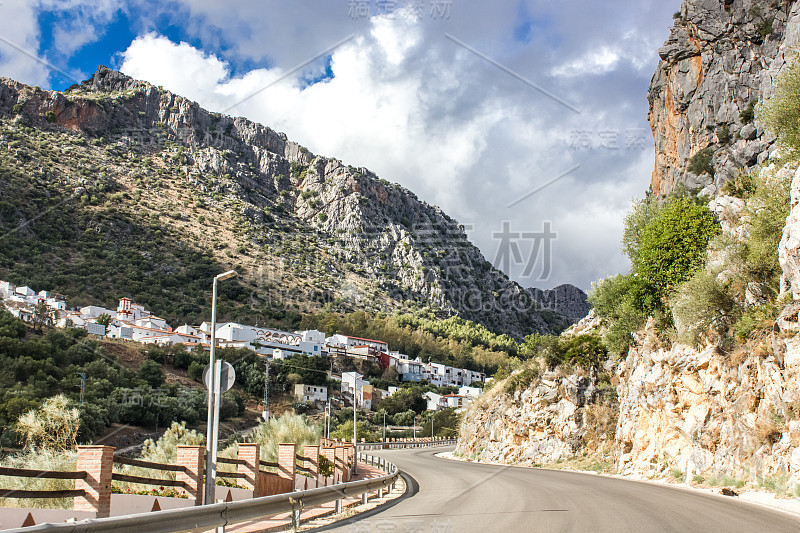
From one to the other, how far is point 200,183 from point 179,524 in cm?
15584

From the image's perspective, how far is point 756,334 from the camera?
17812mm

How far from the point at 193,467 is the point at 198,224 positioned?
12826 cm

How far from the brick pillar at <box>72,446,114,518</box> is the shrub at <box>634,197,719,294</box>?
77.1 ft

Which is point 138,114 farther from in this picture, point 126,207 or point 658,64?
point 658,64

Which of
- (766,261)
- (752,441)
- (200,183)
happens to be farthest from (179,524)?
(200,183)

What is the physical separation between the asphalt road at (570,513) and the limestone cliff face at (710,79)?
20173 millimetres

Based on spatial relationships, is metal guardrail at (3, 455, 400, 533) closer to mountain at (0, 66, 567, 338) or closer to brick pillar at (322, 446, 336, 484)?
brick pillar at (322, 446, 336, 484)

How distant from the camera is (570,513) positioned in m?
11.1

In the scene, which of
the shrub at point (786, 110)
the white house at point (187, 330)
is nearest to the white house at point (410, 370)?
the white house at point (187, 330)

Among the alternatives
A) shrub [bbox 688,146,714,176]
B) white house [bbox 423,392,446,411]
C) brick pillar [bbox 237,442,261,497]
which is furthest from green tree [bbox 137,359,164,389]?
shrub [bbox 688,146,714,176]

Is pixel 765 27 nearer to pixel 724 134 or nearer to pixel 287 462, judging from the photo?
pixel 724 134

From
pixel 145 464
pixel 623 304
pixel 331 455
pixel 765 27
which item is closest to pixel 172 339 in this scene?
pixel 331 455

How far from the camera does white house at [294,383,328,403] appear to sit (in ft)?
273

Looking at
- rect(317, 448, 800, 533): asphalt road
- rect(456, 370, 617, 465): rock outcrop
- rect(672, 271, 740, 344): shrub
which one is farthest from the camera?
rect(456, 370, 617, 465): rock outcrop
